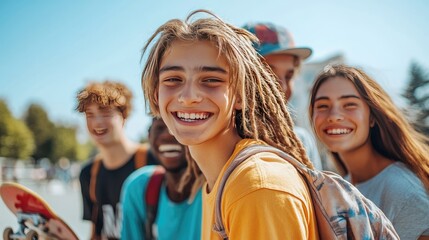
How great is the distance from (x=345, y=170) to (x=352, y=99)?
61 cm

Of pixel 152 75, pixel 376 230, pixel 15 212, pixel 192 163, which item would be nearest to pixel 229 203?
pixel 376 230

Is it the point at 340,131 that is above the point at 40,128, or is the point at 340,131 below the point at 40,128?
above

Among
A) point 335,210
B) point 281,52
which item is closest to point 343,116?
point 281,52

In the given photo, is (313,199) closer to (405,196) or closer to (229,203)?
(229,203)

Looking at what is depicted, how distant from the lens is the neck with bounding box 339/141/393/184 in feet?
7.43

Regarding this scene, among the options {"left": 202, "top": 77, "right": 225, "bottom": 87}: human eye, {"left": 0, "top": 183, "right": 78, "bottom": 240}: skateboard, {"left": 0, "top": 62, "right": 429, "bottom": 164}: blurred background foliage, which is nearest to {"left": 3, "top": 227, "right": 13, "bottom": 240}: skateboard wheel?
{"left": 0, "top": 183, "right": 78, "bottom": 240}: skateboard

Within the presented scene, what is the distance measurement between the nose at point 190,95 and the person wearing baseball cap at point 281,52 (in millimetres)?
1406

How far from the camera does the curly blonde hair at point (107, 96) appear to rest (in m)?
1.66

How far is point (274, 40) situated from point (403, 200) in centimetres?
147

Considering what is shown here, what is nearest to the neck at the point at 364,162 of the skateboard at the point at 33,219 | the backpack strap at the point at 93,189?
the skateboard at the point at 33,219

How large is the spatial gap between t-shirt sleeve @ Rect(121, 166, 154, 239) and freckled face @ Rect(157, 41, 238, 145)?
126 cm

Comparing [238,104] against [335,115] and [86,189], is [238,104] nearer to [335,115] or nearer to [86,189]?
[335,115]

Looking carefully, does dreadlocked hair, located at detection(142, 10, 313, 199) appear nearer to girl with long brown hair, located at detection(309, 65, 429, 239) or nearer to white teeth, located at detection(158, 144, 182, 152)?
girl with long brown hair, located at detection(309, 65, 429, 239)

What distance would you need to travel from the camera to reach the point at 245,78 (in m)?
1.55
